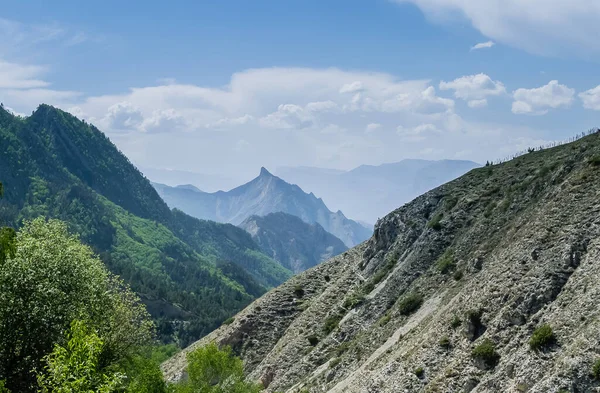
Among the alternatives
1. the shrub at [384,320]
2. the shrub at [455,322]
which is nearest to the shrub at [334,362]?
the shrub at [384,320]

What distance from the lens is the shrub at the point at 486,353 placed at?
4366cm

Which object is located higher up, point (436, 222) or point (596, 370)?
point (436, 222)

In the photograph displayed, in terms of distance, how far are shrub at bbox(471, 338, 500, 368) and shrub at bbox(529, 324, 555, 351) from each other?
382 cm

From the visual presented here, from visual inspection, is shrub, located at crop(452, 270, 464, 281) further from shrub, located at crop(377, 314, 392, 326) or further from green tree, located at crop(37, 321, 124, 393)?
green tree, located at crop(37, 321, 124, 393)

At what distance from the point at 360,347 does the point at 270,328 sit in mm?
33265

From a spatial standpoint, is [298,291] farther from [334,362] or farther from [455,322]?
[455,322]

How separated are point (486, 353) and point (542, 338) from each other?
17.7 ft

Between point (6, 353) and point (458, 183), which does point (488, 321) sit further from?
point (458, 183)

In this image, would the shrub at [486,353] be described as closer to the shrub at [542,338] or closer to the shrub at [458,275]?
the shrub at [542,338]

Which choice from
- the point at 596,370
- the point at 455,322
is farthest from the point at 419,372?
the point at 596,370

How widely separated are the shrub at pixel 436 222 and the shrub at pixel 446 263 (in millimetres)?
8915

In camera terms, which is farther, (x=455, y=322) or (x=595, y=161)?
(x=595, y=161)

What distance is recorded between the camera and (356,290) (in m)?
91.8

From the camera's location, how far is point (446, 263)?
75312mm
